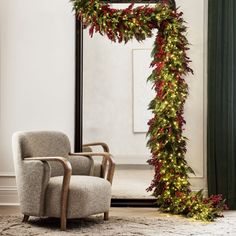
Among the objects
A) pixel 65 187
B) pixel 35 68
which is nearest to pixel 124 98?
pixel 35 68

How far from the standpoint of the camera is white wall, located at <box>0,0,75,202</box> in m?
5.98

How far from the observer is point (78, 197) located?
456cm

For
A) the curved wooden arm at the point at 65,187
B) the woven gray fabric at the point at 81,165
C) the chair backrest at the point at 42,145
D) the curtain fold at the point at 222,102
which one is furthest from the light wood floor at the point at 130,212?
the curved wooden arm at the point at 65,187

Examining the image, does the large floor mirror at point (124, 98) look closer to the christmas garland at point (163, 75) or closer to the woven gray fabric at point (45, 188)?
the christmas garland at point (163, 75)

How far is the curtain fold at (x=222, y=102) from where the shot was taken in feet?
18.8

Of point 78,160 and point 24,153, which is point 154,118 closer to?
point 78,160

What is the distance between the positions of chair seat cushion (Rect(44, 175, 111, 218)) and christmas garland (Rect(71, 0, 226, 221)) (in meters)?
0.99

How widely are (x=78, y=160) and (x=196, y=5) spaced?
2.08 meters

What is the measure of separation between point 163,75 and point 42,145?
142 centimetres

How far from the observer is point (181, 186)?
5.49 m

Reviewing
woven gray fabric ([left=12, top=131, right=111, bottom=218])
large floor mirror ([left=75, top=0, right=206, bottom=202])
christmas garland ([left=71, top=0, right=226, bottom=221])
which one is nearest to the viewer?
A: woven gray fabric ([left=12, top=131, right=111, bottom=218])

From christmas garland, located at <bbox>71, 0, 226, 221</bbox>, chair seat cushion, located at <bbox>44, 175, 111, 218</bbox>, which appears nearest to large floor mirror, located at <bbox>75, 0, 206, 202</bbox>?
christmas garland, located at <bbox>71, 0, 226, 221</bbox>

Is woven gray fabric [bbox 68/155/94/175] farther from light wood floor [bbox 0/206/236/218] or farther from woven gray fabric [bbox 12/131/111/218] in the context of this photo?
light wood floor [bbox 0/206/236/218]

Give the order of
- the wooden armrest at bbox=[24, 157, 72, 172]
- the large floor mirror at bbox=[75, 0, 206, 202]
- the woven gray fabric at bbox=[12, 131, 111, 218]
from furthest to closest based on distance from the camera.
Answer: the large floor mirror at bbox=[75, 0, 206, 202] → the woven gray fabric at bbox=[12, 131, 111, 218] → the wooden armrest at bbox=[24, 157, 72, 172]
